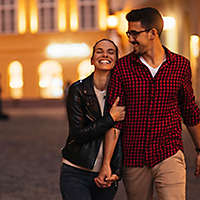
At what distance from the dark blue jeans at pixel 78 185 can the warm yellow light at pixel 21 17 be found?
1468 inches

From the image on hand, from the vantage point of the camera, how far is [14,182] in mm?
7531

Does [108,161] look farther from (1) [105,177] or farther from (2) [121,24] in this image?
(2) [121,24]

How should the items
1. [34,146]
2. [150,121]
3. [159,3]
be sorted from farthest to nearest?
[159,3]
[34,146]
[150,121]

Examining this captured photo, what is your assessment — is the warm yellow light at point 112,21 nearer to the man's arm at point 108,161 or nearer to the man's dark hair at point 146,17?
the man's dark hair at point 146,17

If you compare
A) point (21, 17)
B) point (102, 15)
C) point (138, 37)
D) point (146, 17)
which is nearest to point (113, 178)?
point (138, 37)

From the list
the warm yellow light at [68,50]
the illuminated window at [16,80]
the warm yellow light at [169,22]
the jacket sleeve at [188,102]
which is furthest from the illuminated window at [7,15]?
the jacket sleeve at [188,102]


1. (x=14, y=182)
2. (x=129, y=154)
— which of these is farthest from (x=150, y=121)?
(x=14, y=182)

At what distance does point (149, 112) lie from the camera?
3.42m

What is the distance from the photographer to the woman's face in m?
3.49

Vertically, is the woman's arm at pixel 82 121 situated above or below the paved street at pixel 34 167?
above

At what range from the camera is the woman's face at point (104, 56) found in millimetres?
3492

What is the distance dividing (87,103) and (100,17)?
3647 cm

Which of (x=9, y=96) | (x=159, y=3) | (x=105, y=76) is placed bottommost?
(x=9, y=96)

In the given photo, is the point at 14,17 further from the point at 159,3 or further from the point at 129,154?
the point at 129,154
